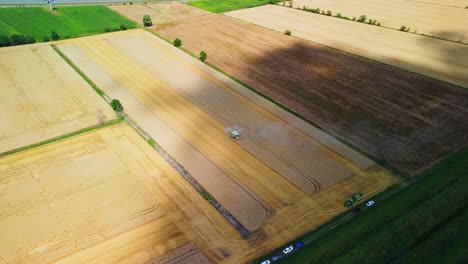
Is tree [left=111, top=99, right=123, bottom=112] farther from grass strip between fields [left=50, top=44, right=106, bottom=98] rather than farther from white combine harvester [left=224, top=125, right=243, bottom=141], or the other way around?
white combine harvester [left=224, top=125, right=243, bottom=141]

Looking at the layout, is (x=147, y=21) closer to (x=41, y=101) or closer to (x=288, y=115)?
(x=41, y=101)

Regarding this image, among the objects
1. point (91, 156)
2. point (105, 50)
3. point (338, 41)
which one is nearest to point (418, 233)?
point (91, 156)

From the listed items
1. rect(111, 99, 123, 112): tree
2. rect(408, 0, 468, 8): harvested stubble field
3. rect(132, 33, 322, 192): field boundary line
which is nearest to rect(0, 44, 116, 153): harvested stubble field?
rect(111, 99, 123, 112): tree

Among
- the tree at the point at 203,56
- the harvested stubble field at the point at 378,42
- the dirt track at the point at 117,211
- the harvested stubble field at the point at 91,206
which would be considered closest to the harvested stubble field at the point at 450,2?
the harvested stubble field at the point at 378,42

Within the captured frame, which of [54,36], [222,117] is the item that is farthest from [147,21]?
[222,117]

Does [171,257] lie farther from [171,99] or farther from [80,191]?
[171,99]

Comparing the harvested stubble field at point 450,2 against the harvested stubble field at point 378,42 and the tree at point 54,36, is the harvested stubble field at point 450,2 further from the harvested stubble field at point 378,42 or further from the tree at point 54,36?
the tree at point 54,36
